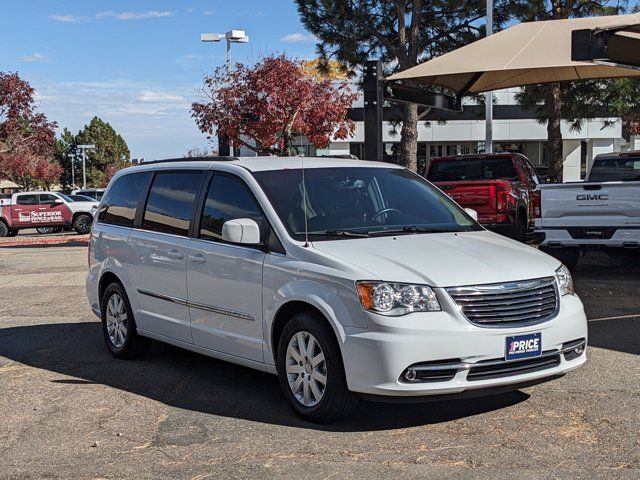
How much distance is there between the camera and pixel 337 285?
5.20m

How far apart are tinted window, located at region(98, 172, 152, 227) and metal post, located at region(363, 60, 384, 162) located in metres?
5.74

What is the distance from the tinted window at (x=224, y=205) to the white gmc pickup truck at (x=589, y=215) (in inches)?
266

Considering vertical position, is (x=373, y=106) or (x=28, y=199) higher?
(x=373, y=106)

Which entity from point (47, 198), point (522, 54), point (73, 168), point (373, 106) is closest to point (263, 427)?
point (373, 106)

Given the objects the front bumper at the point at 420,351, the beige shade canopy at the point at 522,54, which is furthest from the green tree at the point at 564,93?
the front bumper at the point at 420,351

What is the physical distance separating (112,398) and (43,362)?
168 centimetres

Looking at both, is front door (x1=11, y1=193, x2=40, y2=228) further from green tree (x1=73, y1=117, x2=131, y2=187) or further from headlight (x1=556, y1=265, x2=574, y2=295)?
green tree (x1=73, y1=117, x2=131, y2=187)

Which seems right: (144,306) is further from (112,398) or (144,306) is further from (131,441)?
(131,441)

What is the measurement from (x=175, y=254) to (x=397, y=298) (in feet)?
7.83

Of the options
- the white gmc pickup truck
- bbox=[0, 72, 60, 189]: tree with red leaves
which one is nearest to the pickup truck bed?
the white gmc pickup truck

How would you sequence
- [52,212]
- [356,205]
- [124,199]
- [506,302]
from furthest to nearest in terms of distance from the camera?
[52,212]
[124,199]
[356,205]
[506,302]

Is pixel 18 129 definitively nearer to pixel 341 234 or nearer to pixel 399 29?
pixel 399 29

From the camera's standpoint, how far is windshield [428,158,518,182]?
50.0ft

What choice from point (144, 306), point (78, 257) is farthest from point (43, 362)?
point (78, 257)
